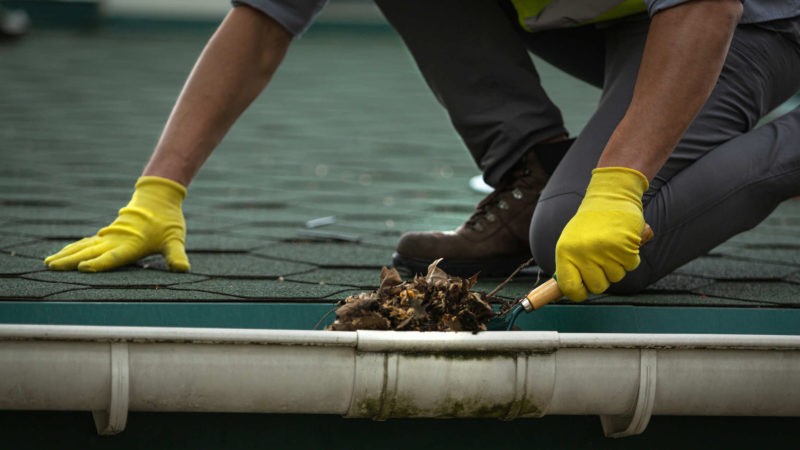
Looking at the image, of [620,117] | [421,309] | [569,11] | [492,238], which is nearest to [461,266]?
[492,238]

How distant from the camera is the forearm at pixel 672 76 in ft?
4.64

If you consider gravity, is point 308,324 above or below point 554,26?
below

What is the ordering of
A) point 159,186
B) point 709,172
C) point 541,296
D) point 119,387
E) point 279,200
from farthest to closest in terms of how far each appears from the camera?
point 279,200, point 159,186, point 709,172, point 541,296, point 119,387

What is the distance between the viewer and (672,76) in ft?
4.65

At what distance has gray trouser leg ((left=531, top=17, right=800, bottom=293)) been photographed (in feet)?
5.45

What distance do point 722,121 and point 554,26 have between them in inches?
13.8

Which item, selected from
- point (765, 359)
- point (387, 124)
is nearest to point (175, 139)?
point (765, 359)

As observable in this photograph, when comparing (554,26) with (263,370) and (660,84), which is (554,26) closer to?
(660,84)

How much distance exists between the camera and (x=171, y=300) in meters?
1.43

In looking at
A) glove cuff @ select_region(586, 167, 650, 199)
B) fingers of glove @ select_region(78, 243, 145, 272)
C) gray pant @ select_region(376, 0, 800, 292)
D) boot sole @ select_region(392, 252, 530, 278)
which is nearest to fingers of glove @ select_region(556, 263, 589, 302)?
glove cuff @ select_region(586, 167, 650, 199)

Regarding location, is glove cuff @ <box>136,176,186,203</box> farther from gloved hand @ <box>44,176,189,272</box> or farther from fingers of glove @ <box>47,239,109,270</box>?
fingers of glove @ <box>47,239,109,270</box>

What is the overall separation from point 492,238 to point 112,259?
2.09 feet

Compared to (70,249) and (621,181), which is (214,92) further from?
(621,181)

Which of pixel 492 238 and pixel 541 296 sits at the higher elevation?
pixel 541 296
